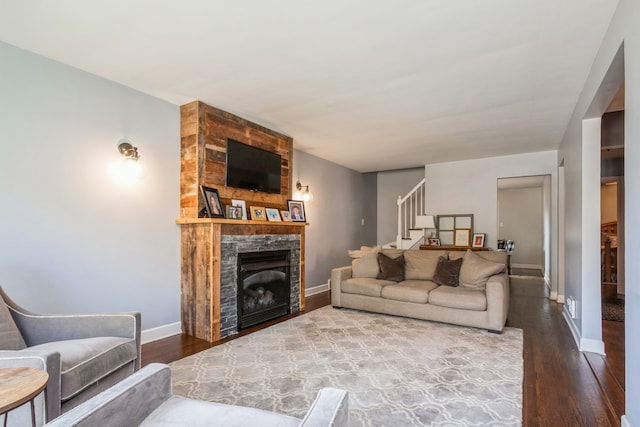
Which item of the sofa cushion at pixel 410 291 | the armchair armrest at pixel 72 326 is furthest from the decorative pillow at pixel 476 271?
the armchair armrest at pixel 72 326

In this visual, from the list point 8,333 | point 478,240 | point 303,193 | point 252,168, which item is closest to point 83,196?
point 8,333

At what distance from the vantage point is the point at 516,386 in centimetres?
239

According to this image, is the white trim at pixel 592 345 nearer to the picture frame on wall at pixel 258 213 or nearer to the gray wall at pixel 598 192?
the gray wall at pixel 598 192

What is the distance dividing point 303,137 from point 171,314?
2865mm

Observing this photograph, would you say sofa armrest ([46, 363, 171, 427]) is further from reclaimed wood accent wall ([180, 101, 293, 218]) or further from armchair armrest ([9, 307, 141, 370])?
reclaimed wood accent wall ([180, 101, 293, 218])

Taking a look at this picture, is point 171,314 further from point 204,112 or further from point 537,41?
point 537,41

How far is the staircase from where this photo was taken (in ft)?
21.7

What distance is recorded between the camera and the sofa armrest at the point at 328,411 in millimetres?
981

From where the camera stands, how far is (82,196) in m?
2.89

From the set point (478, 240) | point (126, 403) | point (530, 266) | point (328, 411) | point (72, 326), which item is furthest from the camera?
point (530, 266)

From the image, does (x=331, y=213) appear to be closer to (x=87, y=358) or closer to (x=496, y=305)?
(x=496, y=305)

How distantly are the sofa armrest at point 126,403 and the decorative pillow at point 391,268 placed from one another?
142 inches

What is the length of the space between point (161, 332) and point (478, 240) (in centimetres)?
531

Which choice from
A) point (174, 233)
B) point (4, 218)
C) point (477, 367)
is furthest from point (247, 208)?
point (477, 367)
